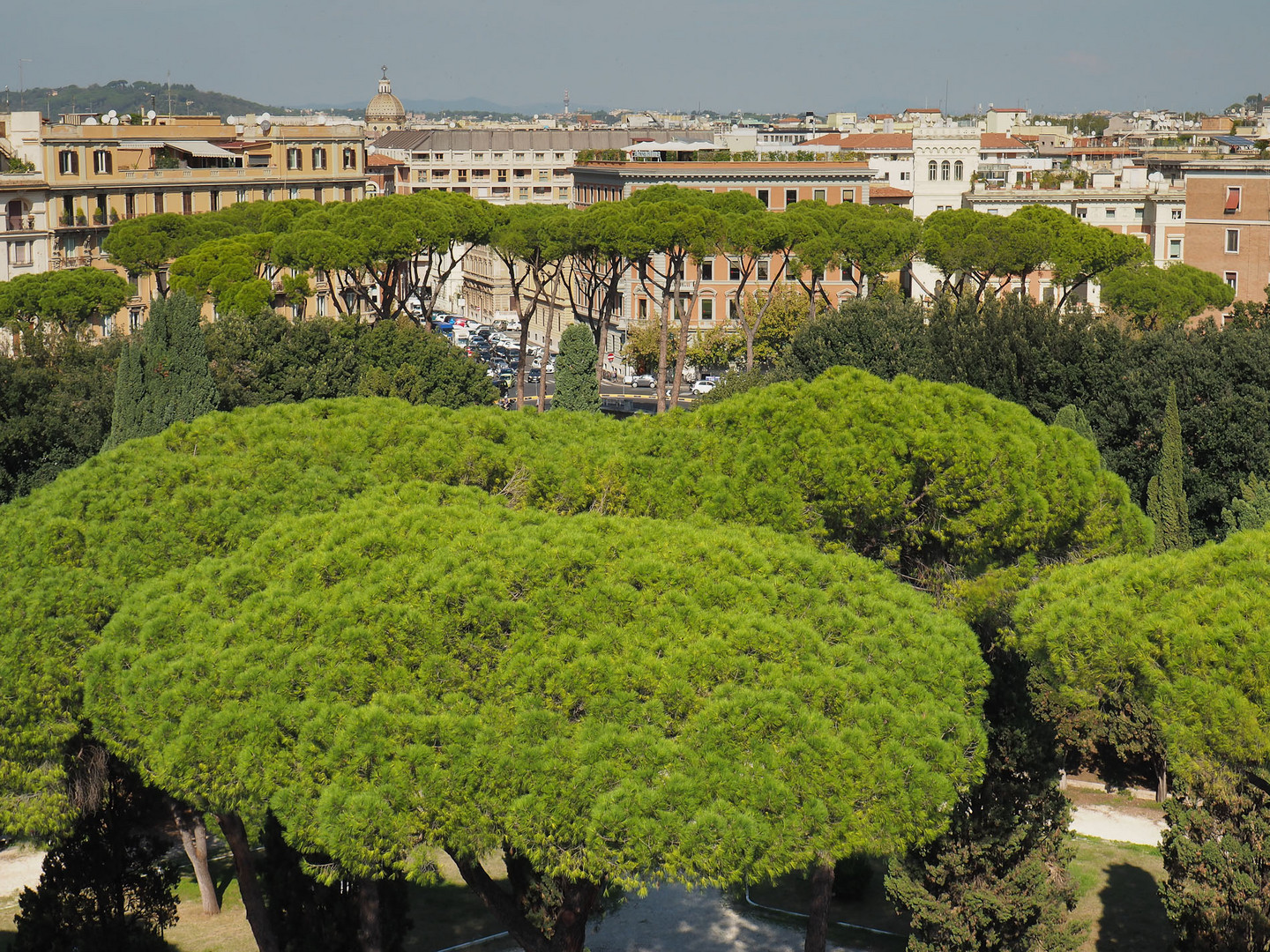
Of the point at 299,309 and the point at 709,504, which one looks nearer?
the point at 709,504

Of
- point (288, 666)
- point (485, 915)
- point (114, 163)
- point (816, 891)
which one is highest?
point (114, 163)

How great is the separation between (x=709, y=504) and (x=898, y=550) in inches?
116

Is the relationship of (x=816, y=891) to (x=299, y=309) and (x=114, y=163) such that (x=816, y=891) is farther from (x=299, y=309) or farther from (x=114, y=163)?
(x=114, y=163)

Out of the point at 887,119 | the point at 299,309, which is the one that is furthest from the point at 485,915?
the point at 887,119

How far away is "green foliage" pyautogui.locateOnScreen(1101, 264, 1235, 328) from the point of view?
58.9 meters

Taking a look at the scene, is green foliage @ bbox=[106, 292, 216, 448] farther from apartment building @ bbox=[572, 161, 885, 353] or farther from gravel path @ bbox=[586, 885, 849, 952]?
apartment building @ bbox=[572, 161, 885, 353]

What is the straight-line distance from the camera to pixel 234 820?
18453mm

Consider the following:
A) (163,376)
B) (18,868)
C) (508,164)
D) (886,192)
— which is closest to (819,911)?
(18,868)

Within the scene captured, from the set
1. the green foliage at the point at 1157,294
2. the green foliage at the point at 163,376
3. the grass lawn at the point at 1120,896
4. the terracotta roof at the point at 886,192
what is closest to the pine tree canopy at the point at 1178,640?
the grass lawn at the point at 1120,896

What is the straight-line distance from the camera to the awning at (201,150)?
245ft

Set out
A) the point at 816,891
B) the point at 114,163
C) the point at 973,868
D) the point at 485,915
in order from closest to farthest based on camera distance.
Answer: the point at 973,868 → the point at 816,891 → the point at 485,915 → the point at 114,163

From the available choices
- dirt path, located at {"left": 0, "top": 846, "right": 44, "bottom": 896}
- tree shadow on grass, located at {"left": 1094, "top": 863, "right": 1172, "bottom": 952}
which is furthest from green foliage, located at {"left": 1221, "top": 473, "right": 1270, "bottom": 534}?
dirt path, located at {"left": 0, "top": 846, "right": 44, "bottom": 896}

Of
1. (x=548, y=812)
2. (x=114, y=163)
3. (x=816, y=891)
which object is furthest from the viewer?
(x=114, y=163)

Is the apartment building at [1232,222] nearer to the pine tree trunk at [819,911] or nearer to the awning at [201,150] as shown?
the awning at [201,150]
